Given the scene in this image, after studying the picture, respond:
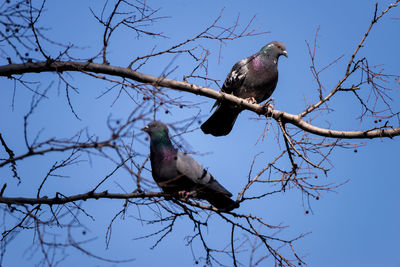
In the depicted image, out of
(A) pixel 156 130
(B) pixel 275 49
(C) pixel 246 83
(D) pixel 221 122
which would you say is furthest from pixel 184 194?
(B) pixel 275 49

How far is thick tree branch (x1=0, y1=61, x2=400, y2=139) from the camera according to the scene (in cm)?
411

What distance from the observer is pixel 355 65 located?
160 inches

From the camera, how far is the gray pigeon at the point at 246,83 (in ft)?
19.4

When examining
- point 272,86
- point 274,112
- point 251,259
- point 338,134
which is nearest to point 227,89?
point 272,86

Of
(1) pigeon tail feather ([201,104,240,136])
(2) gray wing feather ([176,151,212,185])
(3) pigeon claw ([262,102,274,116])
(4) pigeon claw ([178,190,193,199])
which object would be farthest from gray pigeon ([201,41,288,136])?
A: (4) pigeon claw ([178,190,193,199])

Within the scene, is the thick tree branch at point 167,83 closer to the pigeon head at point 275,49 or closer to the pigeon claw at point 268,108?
the pigeon claw at point 268,108

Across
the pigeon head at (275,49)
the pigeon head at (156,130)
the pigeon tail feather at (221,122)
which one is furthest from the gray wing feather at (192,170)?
the pigeon head at (275,49)

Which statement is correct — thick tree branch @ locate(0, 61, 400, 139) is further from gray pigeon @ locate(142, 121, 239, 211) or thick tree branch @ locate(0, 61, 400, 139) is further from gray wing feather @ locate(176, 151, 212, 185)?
gray wing feather @ locate(176, 151, 212, 185)

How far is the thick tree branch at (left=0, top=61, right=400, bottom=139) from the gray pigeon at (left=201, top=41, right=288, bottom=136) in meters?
1.35

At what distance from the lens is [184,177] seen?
14.2ft

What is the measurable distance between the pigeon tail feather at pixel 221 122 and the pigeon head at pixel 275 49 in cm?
100

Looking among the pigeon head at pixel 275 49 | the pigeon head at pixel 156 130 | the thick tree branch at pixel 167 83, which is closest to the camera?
the thick tree branch at pixel 167 83

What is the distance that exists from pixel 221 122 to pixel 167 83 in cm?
185

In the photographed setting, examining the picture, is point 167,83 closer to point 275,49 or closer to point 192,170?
point 192,170
